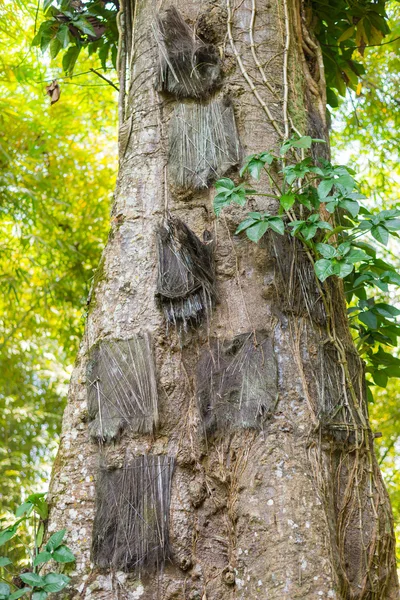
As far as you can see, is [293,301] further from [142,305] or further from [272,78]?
[272,78]

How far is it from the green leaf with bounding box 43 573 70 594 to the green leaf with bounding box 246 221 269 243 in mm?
750

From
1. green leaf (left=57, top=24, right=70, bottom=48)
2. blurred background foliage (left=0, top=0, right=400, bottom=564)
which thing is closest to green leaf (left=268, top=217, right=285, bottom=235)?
green leaf (left=57, top=24, right=70, bottom=48)

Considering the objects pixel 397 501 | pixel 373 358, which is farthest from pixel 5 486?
pixel 373 358

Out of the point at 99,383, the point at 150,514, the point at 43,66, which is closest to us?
the point at 150,514

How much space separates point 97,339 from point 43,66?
343 cm

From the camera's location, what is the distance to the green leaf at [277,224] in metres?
1.47

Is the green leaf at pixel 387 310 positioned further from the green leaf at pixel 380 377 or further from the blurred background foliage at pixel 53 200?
the blurred background foliage at pixel 53 200

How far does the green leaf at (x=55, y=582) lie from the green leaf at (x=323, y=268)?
2.50 feet

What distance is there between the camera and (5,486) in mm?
5059

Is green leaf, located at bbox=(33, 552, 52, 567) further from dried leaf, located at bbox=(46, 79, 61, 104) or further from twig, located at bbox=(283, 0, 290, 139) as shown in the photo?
dried leaf, located at bbox=(46, 79, 61, 104)

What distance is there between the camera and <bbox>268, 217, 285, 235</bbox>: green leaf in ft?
4.82

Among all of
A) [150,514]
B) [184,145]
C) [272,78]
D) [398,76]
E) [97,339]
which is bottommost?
[150,514]

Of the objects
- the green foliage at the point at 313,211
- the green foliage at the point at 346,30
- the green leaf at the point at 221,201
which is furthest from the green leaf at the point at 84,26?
the green leaf at the point at 221,201

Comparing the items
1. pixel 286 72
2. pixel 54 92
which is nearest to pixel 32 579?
pixel 286 72
